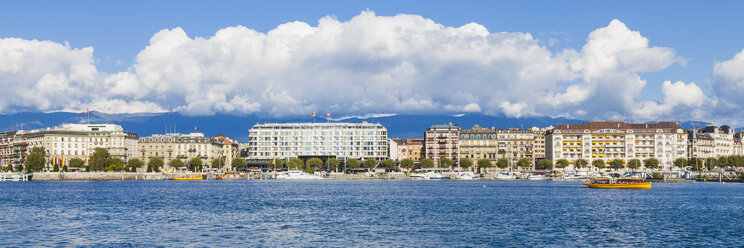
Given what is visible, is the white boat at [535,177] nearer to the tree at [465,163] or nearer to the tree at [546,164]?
the tree at [546,164]

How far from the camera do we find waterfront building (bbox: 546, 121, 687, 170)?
19525 centimetres

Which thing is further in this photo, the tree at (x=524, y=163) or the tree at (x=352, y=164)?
the tree at (x=352, y=164)

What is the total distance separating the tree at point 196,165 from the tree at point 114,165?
17.9 m

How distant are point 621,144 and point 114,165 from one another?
372 ft

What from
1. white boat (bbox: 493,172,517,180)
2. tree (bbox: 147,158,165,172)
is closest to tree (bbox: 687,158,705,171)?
white boat (bbox: 493,172,517,180)

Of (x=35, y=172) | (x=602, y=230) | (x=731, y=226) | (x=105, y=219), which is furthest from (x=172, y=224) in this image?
(x=35, y=172)

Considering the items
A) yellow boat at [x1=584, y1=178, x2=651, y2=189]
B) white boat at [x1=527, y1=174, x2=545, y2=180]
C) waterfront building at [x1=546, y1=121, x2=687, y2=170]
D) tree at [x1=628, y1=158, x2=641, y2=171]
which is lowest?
white boat at [x1=527, y1=174, x2=545, y2=180]

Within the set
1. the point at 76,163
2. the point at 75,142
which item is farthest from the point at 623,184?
the point at 75,142

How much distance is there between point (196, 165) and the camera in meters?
192

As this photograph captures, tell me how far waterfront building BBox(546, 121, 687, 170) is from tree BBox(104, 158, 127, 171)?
97027 mm

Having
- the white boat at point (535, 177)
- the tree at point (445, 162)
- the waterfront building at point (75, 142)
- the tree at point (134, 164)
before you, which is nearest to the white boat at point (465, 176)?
the tree at point (445, 162)

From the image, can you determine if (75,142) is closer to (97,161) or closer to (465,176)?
(97,161)

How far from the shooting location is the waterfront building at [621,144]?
195 m

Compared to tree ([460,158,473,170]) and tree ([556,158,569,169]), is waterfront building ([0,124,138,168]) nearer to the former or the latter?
tree ([460,158,473,170])
